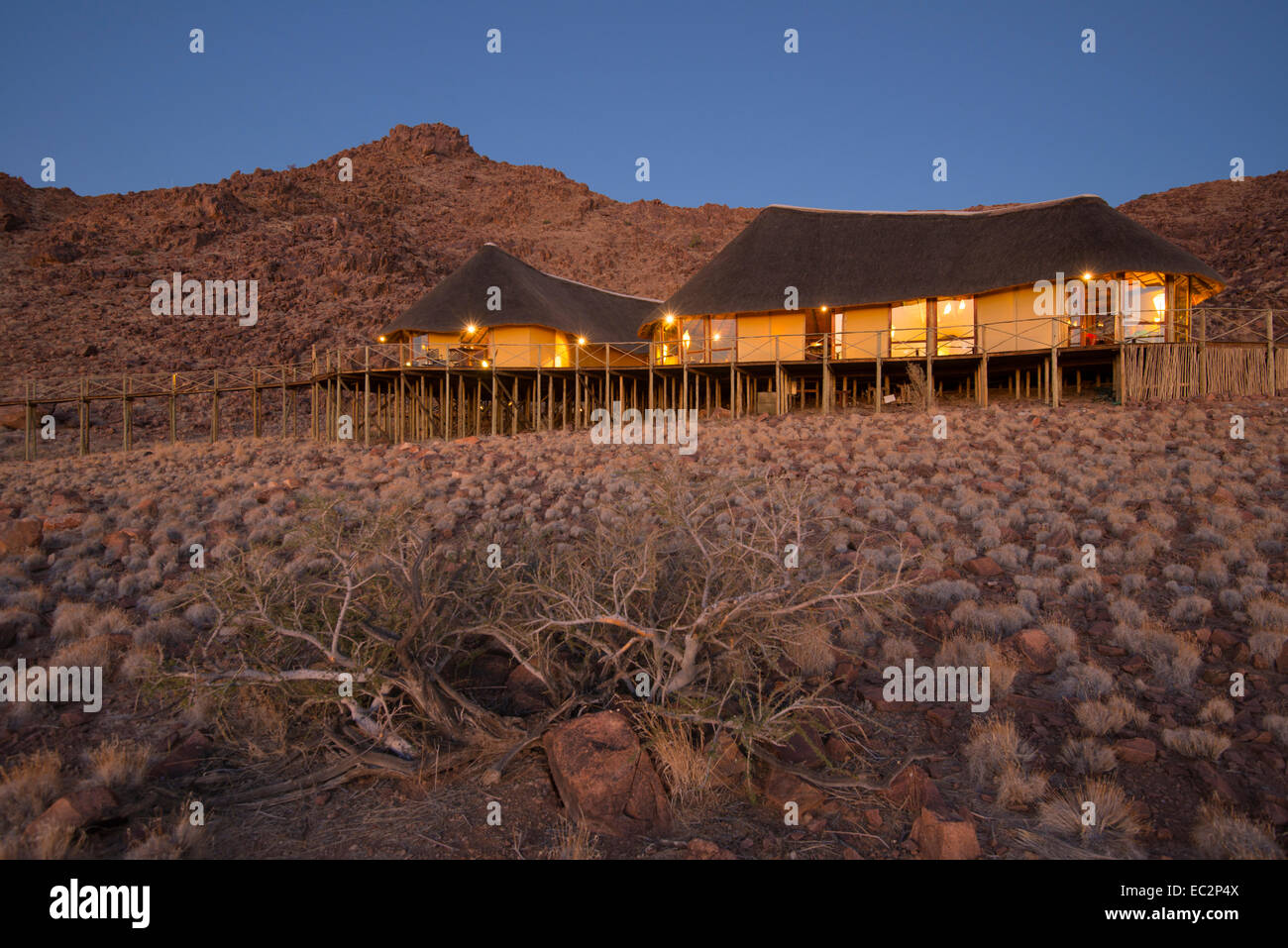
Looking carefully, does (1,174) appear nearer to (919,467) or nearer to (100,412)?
(100,412)

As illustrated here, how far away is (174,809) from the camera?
4.48 meters

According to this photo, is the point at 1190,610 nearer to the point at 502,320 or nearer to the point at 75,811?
the point at 75,811

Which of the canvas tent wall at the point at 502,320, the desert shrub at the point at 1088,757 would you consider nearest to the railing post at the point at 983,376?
the canvas tent wall at the point at 502,320

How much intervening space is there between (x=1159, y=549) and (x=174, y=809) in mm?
10204

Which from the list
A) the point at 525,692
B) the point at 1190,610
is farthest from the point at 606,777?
the point at 1190,610

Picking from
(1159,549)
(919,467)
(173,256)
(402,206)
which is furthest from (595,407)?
(402,206)

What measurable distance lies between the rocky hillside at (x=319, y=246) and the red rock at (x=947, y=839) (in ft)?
117

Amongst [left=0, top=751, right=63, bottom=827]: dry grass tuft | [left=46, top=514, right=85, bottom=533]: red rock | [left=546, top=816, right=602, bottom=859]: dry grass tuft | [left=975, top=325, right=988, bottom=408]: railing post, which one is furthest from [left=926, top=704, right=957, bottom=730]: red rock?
[left=975, top=325, right=988, bottom=408]: railing post

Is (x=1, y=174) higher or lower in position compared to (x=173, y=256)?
higher

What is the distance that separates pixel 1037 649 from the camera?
643cm

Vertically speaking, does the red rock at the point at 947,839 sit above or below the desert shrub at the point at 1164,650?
below

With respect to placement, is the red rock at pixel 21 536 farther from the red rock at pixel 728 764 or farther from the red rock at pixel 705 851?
the red rock at pixel 705 851

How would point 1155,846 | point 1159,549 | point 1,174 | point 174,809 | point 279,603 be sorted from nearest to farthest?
point 1155,846 → point 174,809 → point 279,603 → point 1159,549 → point 1,174

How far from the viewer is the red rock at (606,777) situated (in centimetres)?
432
